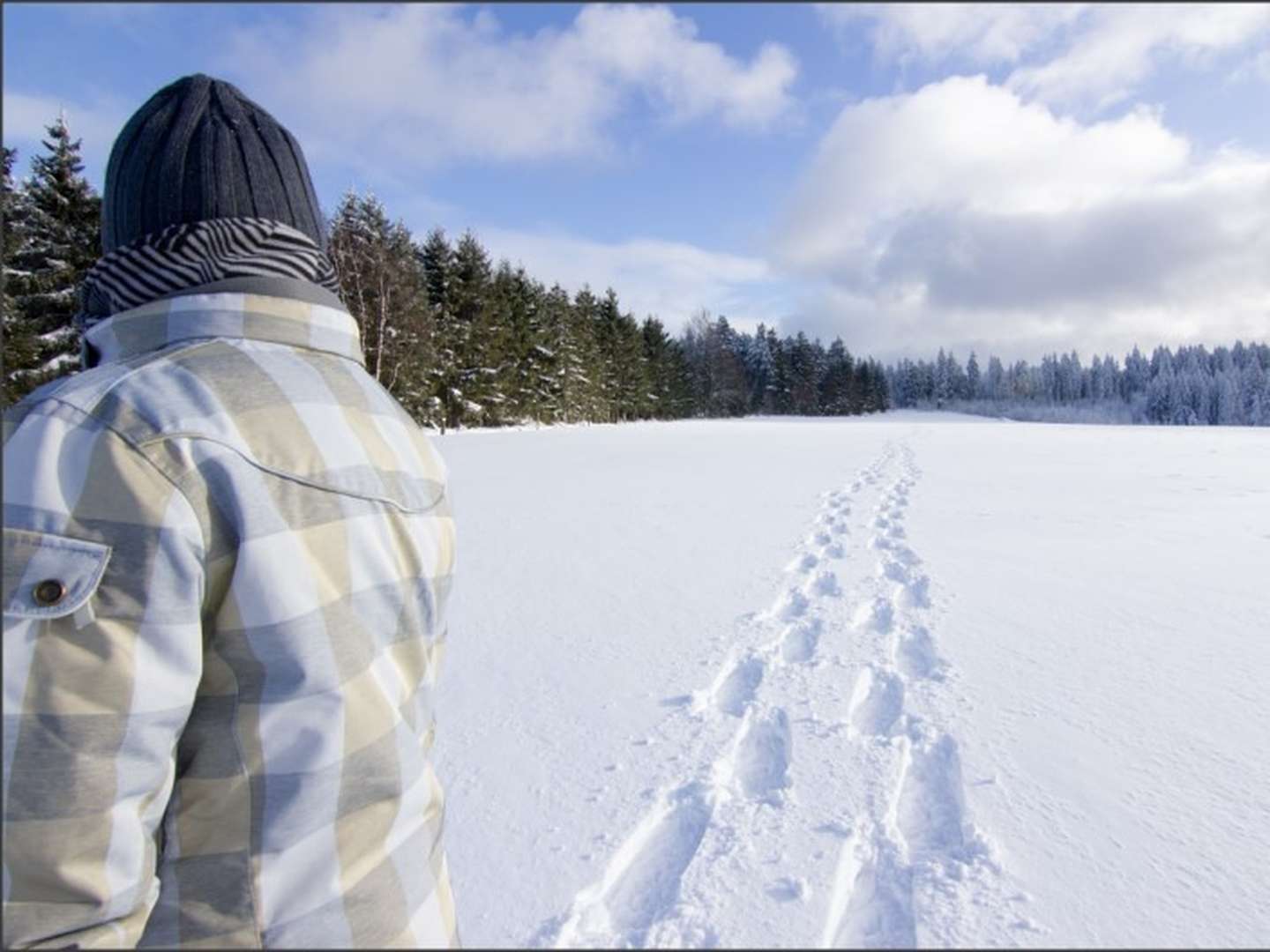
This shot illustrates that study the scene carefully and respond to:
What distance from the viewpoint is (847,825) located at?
2.05 meters

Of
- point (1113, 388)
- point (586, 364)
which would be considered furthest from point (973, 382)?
point (586, 364)

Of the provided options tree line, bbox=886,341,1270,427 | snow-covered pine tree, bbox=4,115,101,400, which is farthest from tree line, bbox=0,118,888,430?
tree line, bbox=886,341,1270,427

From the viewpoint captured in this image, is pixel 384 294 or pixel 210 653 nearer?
pixel 210 653

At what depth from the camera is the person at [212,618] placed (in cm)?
79

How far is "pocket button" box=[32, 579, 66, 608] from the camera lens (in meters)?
0.77

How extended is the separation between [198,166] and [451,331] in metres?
28.0

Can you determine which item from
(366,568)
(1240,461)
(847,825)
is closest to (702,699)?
(847,825)

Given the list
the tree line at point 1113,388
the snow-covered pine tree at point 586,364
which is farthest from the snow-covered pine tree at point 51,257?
the tree line at point 1113,388

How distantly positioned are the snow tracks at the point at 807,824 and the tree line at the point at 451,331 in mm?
1969

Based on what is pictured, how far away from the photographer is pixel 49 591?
0.78 metres

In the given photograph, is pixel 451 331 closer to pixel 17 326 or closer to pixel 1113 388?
pixel 17 326

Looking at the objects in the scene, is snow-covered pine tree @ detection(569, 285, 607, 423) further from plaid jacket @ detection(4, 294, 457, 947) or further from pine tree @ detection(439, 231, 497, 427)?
plaid jacket @ detection(4, 294, 457, 947)

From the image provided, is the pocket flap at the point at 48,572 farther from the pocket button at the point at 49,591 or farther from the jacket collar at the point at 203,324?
the jacket collar at the point at 203,324

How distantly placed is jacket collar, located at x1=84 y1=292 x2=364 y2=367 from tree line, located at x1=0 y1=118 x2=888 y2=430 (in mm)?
238
